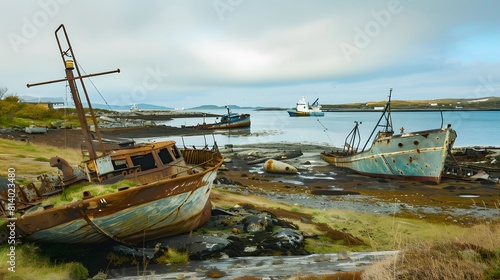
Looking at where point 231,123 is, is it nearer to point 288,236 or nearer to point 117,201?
point 288,236

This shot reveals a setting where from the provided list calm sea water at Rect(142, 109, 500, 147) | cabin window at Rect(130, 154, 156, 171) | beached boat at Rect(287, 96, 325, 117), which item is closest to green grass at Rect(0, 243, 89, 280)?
cabin window at Rect(130, 154, 156, 171)

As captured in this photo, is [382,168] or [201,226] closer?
[201,226]

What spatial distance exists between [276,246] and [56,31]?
9.50m

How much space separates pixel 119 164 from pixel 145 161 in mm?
817

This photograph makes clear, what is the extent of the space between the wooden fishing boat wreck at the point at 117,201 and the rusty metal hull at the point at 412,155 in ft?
65.0

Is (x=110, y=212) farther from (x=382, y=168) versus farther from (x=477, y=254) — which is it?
(x=382, y=168)

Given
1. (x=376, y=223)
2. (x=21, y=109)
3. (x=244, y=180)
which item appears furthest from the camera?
(x=21, y=109)

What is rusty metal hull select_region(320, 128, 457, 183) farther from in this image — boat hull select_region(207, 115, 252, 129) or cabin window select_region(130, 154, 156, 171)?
boat hull select_region(207, 115, 252, 129)

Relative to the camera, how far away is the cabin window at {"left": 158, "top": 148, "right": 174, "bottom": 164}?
12.0m

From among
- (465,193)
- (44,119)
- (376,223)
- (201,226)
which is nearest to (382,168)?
(465,193)

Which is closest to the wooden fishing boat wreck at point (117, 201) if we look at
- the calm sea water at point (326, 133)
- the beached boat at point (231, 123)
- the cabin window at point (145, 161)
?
the cabin window at point (145, 161)

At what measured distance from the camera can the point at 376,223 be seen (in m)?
14.5

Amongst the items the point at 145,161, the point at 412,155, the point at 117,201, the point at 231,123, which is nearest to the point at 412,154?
the point at 412,155

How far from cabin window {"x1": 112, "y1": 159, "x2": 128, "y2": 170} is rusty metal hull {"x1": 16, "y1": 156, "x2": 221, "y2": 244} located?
262 centimetres
